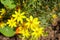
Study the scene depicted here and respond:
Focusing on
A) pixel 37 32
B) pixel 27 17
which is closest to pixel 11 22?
pixel 27 17

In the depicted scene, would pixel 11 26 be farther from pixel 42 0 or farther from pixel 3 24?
pixel 42 0

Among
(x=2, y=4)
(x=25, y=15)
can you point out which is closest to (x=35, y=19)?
(x=25, y=15)

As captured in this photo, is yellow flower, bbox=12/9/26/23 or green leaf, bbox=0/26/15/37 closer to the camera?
yellow flower, bbox=12/9/26/23

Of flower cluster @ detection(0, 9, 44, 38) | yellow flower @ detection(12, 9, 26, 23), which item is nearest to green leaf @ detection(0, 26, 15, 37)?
flower cluster @ detection(0, 9, 44, 38)

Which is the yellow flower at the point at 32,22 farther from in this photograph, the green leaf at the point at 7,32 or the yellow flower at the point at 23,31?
the green leaf at the point at 7,32

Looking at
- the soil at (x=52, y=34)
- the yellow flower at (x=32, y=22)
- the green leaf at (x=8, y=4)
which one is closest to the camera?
the yellow flower at (x=32, y=22)

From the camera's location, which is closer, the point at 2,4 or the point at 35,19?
the point at 35,19

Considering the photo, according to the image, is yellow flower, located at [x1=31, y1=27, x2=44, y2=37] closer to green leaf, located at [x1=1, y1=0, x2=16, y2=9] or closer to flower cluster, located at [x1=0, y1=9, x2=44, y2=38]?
flower cluster, located at [x1=0, y1=9, x2=44, y2=38]

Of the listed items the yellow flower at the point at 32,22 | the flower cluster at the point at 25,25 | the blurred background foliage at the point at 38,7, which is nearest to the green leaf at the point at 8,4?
the blurred background foliage at the point at 38,7

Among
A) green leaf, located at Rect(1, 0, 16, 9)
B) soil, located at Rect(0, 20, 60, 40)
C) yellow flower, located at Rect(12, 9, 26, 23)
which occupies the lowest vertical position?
soil, located at Rect(0, 20, 60, 40)
